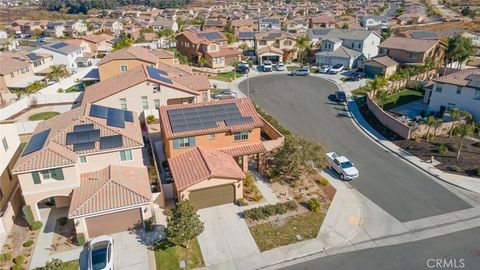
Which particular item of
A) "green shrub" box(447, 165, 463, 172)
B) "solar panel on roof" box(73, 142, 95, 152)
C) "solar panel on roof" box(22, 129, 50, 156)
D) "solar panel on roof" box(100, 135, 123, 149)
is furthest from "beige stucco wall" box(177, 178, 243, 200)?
"green shrub" box(447, 165, 463, 172)

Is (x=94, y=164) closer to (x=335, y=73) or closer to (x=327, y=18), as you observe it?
(x=335, y=73)

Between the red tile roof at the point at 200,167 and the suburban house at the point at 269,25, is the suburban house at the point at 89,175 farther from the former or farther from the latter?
the suburban house at the point at 269,25

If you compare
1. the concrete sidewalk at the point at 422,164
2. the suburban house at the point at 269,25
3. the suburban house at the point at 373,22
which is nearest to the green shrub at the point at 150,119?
the concrete sidewalk at the point at 422,164

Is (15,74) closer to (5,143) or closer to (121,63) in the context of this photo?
(121,63)

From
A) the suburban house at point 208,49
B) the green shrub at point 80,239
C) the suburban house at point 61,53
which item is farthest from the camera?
the suburban house at point 208,49

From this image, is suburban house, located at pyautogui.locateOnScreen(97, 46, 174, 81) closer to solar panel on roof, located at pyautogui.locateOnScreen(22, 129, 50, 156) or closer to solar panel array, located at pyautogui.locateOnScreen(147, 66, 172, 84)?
solar panel array, located at pyautogui.locateOnScreen(147, 66, 172, 84)

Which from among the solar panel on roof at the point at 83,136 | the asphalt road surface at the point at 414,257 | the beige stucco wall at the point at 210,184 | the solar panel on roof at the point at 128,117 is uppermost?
the solar panel on roof at the point at 83,136
